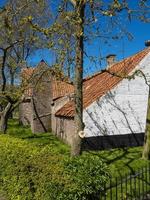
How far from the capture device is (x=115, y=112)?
2141cm

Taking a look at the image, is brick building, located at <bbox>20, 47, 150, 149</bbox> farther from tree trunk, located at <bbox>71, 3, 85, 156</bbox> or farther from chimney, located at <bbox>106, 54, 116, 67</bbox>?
tree trunk, located at <bbox>71, 3, 85, 156</bbox>

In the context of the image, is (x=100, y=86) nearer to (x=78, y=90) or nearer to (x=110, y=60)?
(x=110, y=60)

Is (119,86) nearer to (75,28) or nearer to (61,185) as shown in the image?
(75,28)

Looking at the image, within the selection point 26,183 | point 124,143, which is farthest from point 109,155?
point 26,183

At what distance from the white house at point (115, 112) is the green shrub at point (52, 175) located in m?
9.98

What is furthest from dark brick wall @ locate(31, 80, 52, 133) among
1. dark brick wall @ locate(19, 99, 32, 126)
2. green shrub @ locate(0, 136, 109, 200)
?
green shrub @ locate(0, 136, 109, 200)

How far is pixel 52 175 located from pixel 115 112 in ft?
43.8

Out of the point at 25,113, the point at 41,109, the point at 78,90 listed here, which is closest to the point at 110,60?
the point at 41,109

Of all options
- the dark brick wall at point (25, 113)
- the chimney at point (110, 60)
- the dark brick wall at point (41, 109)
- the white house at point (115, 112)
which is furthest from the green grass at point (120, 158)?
the dark brick wall at point (25, 113)

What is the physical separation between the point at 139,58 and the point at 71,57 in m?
9.53

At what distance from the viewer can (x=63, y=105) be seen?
84.8 ft

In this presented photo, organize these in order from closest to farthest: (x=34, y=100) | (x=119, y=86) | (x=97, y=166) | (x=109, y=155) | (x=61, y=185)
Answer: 1. (x=61, y=185)
2. (x=97, y=166)
3. (x=109, y=155)
4. (x=119, y=86)
5. (x=34, y=100)

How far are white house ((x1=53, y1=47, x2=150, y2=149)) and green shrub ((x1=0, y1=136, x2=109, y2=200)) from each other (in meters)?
9.98

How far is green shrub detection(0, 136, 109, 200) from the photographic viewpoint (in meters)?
8.23
